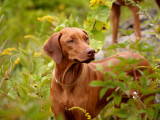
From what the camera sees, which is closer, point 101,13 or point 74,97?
point 74,97

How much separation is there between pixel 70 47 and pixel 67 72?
30cm

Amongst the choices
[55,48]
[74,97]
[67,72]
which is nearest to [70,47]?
[55,48]

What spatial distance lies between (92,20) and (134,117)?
7.20ft

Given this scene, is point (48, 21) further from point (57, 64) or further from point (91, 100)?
point (91, 100)

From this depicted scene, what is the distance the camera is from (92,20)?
Result: 348 centimetres

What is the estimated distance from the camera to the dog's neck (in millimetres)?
2588

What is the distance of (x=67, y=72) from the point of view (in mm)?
2617

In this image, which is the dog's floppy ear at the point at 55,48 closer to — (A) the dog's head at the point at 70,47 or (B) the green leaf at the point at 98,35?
(A) the dog's head at the point at 70,47

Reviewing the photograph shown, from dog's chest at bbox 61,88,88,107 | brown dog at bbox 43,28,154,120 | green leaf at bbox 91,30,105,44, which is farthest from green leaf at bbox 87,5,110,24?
dog's chest at bbox 61,88,88,107

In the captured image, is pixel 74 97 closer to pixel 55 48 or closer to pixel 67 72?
pixel 67 72

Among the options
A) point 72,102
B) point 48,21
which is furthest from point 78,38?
point 48,21

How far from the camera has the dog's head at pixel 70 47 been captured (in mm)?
2318

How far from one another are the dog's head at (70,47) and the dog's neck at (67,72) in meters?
0.09

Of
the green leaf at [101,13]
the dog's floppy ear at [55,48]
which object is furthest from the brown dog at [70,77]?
the green leaf at [101,13]
